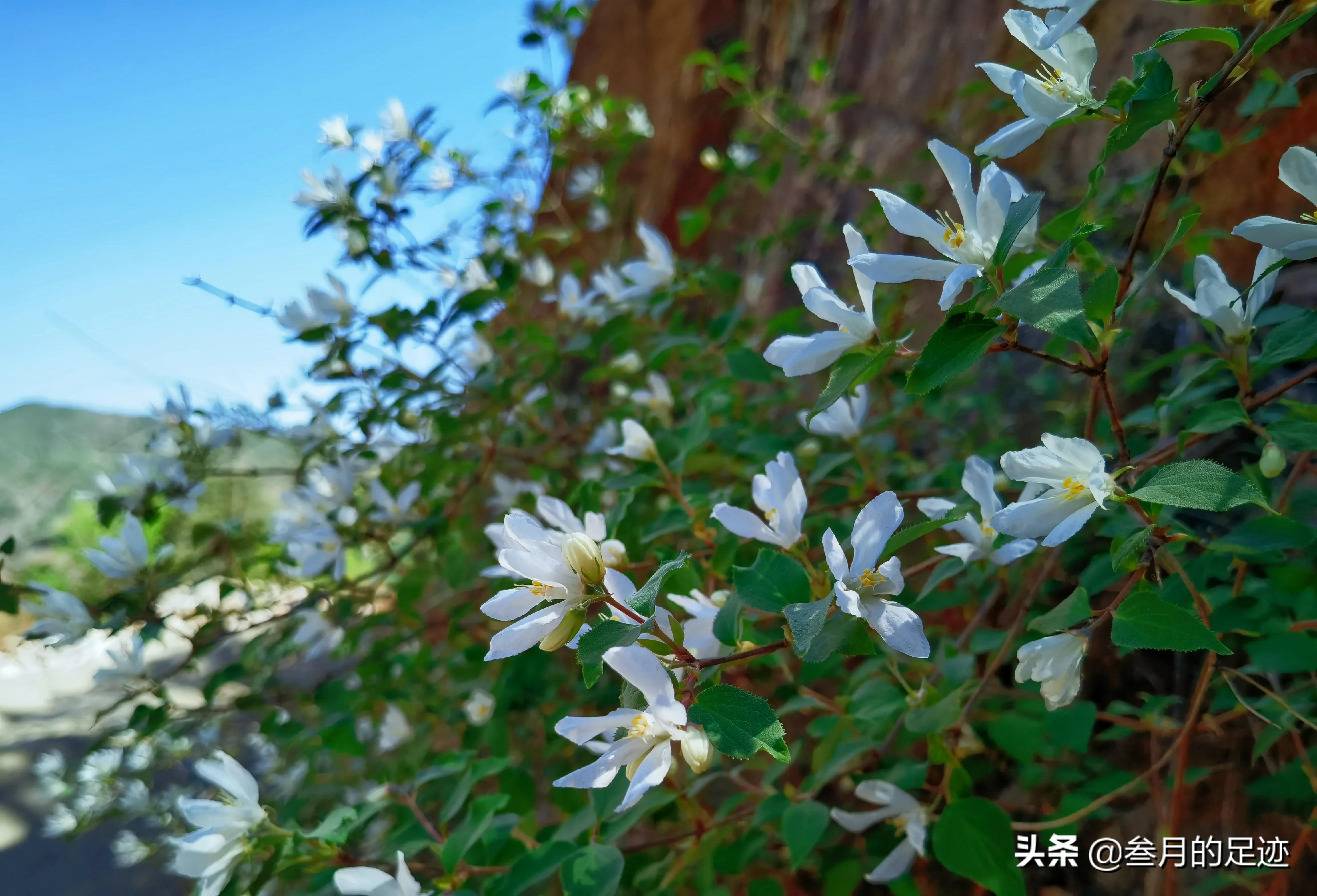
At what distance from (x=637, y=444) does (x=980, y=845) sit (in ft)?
1.79

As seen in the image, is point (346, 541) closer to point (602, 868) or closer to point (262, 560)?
point (262, 560)

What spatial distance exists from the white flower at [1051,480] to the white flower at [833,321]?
0.51 feet

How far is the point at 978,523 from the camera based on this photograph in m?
0.81

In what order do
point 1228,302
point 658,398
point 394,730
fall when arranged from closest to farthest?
point 1228,302, point 658,398, point 394,730

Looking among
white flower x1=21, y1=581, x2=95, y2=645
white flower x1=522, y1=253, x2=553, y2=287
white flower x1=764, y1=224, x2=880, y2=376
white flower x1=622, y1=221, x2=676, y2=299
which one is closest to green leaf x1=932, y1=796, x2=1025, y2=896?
white flower x1=764, y1=224, x2=880, y2=376

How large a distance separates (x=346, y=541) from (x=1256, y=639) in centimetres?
135

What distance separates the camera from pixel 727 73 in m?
1.70

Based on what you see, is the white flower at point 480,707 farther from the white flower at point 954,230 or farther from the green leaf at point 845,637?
the white flower at point 954,230

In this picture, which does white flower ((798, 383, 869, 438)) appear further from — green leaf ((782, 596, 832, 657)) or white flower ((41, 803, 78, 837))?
white flower ((41, 803, 78, 837))

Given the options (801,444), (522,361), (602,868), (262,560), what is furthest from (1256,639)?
(262,560)

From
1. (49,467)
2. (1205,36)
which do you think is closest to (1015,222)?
(1205,36)

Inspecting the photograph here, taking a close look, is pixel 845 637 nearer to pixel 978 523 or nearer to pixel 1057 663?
pixel 1057 663

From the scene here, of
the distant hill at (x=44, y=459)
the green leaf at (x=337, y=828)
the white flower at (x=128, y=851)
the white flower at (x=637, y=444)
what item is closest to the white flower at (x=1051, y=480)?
the white flower at (x=637, y=444)

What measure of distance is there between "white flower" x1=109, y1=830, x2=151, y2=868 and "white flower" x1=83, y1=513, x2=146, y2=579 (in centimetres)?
114
